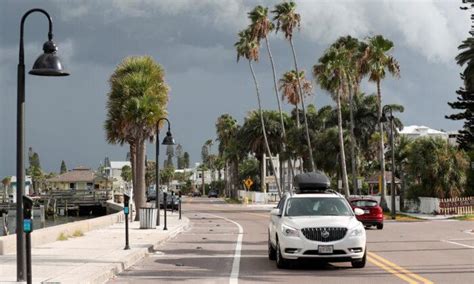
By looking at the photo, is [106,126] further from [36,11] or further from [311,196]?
[36,11]

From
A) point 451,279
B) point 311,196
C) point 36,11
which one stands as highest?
point 36,11

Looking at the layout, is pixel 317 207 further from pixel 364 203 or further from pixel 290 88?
pixel 290 88

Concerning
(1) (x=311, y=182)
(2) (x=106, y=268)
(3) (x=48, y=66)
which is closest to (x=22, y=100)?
(3) (x=48, y=66)

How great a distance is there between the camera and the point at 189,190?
193 meters

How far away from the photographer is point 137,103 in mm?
36438

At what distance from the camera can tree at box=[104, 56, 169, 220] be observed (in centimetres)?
3684

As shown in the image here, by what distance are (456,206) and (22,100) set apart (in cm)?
3947

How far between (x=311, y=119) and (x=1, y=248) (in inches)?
2656

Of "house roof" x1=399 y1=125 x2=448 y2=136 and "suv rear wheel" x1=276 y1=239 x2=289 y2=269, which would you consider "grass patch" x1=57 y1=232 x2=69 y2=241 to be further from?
"house roof" x1=399 y1=125 x2=448 y2=136

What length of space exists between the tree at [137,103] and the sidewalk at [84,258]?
37.1ft

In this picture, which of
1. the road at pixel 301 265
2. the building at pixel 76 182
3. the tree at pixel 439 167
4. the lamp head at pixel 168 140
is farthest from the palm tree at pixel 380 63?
the building at pixel 76 182

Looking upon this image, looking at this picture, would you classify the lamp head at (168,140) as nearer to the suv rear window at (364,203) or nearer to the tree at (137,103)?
the tree at (137,103)

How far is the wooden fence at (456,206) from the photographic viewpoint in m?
47.2

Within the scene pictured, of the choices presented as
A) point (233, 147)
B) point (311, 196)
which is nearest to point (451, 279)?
point (311, 196)
